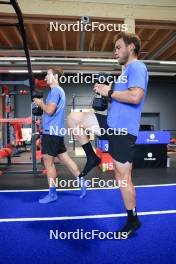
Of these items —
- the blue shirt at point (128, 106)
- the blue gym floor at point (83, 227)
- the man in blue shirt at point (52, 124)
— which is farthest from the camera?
the man in blue shirt at point (52, 124)

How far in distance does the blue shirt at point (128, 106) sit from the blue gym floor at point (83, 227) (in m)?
0.77

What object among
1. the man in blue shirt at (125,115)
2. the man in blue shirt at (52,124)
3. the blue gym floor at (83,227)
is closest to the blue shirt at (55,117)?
the man in blue shirt at (52,124)

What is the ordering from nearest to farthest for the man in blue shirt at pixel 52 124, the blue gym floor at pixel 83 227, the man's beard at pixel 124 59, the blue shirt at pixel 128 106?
the blue gym floor at pixel 83 227 < the blue shirt at pixel 128 106 < the man's beard at pixel 124 59 < the man in blue shirt at pixel 52 124

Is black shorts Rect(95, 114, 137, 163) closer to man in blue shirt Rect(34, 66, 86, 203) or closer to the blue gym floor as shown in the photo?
the blue gym floor

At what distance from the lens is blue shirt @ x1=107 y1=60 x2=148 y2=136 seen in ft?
5.95

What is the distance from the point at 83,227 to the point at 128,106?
1.02 meters

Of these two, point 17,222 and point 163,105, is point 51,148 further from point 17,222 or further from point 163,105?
point 163,105

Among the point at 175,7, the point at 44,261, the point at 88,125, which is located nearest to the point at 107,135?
the point at 88,125

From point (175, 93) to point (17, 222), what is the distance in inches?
492

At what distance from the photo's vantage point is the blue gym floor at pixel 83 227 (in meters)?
1.65

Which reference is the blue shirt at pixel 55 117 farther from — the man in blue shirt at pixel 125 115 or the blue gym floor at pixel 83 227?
the man in blue shirt at pixel 125 115

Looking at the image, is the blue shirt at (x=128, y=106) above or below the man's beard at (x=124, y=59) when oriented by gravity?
below

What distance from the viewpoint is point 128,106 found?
6.20 feet

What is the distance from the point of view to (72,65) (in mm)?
8727
